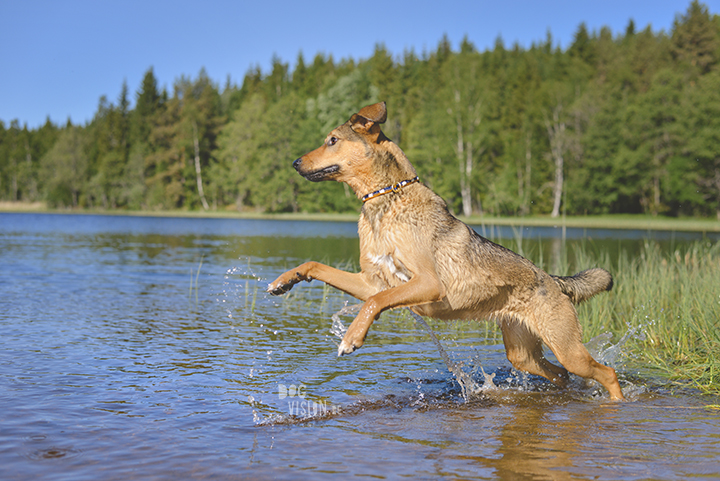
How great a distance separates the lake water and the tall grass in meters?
0.50

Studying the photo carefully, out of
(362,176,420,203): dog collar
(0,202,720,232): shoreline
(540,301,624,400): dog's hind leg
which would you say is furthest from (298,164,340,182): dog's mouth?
(0,202,720,232): shoreline

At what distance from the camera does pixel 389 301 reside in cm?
554

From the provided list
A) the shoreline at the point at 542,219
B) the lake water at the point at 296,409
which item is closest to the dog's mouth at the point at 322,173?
the lake water at the point at 296,409

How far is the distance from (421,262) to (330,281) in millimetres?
1042

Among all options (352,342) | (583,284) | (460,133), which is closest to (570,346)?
(583,284)

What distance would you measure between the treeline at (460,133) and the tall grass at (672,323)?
105ft

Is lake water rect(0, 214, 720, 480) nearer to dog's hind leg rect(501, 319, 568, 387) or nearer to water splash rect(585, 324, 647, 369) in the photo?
water splash rect(585, 324, 647, 369)

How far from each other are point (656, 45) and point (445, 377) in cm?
8704

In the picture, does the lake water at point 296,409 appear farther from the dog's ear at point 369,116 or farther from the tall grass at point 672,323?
the dog's ear at point 369,116

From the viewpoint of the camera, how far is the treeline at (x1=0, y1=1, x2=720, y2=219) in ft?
193

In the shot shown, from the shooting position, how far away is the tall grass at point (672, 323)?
7.33 metres

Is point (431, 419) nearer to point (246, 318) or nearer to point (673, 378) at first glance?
point (673, 378)

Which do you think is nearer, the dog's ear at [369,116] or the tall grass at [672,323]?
the dog's ear at [369,116]

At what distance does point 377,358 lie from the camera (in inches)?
331
